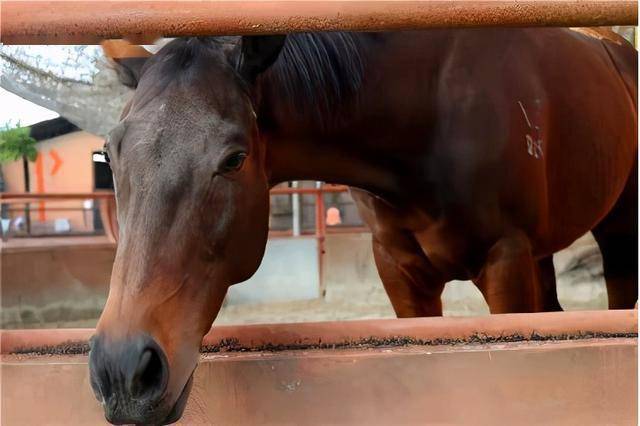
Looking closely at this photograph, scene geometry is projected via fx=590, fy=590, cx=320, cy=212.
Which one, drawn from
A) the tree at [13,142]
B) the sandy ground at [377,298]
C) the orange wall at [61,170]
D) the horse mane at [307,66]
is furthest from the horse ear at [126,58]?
the orange wall at [61,170]

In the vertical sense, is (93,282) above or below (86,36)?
below

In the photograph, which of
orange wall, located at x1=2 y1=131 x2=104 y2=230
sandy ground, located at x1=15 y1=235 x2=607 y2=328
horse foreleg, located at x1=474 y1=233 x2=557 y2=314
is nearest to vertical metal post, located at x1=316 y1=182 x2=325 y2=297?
sandy ground, located at x1=15 y1=235 x2=607 y2=328

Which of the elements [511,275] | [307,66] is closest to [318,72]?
[307,66]

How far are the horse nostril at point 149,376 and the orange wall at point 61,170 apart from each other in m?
11.5

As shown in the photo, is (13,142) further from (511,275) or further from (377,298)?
(511,275)

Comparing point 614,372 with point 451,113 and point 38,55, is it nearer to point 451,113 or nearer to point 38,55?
point 451,113

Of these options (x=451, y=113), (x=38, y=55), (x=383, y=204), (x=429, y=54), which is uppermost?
(x=38, y=55)

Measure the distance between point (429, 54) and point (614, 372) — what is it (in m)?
1.03

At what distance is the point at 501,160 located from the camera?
65.1 inches

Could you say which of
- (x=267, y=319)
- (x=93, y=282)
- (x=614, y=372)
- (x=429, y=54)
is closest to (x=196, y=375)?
(x=614, y=372)

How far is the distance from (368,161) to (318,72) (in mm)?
313

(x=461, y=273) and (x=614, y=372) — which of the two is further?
(x=461, y=273)

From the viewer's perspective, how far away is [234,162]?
1.09 metres

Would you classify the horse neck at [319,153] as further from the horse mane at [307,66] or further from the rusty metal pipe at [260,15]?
the rusty metal pipe at [260,15]
